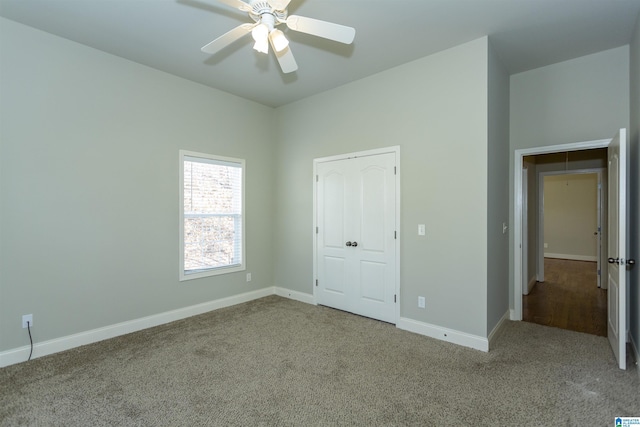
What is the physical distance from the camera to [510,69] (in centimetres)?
368

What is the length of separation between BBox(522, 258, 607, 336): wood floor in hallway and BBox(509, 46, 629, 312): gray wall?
652mm

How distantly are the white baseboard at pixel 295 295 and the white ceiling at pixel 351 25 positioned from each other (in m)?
3.02

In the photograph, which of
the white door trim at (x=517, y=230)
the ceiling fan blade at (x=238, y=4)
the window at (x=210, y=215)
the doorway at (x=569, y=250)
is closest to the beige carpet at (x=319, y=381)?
the white door trim at (x=517, y=230)

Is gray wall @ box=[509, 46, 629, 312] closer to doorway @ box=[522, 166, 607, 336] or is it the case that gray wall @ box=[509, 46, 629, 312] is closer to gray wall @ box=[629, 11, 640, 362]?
gray wall @ box=[629, 11, 640, 362]

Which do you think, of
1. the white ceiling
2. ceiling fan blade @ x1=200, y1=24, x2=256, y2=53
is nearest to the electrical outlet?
the white ceiling

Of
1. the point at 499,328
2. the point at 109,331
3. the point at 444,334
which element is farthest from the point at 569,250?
the point at 109,331

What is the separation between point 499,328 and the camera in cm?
345

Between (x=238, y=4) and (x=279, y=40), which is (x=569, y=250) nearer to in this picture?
(x=279, y=40)

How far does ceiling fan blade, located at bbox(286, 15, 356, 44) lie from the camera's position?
6.61 ft

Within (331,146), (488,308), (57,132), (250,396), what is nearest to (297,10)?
(331,146)

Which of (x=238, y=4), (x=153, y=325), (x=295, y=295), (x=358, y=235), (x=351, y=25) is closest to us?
(x=238, y=4)

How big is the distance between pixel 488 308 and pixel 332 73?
10.2 feet

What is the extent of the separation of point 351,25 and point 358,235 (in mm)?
2321

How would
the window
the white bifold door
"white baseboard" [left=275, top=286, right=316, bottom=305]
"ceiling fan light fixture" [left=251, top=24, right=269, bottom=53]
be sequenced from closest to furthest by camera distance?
"ceiling fan light fixture" [left=251, top=24, right=269, bottom=53] → the white bifold door → the window → "white baseboard" [left=275, top=286, right=316, bottom=305]
